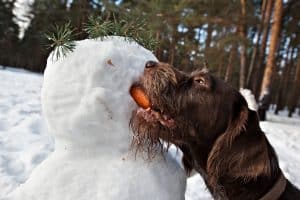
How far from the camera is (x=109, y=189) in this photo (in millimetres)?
1888

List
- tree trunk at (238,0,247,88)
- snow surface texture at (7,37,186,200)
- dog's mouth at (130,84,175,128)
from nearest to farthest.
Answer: snow surface texture at (7,37,186,200), dog's mouth at (130,84,175,128), tree trunk at (238,0,247,88)

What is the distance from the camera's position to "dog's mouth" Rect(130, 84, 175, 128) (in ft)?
6.64

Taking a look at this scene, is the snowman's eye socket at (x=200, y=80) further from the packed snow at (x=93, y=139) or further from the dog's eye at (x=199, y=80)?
the packed snow at (x=93, y=139)

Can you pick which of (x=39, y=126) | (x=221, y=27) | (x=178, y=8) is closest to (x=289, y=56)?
(x=221, y=27)

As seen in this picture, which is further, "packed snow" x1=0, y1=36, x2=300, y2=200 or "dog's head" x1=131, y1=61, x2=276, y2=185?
"dog's head" x1=131, y1=61, x2=276, y2=185

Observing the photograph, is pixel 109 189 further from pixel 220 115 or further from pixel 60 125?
pixel 220 115

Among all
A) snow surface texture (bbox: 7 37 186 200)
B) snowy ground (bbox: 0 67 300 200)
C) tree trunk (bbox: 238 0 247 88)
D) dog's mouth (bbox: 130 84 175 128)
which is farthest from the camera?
tree trunk (bbox: 238 0 247 88)

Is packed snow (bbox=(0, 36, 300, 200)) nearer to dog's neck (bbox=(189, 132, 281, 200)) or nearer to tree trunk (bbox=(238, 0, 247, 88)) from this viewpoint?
dog's neck (bbox=(189, 132, 281, 200))

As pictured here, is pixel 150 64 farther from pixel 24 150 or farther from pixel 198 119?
pixel 24 150

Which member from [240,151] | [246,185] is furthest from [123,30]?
[246,185]

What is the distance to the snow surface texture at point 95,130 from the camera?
1.92 m

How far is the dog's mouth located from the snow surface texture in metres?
0.05

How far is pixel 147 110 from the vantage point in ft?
6.93

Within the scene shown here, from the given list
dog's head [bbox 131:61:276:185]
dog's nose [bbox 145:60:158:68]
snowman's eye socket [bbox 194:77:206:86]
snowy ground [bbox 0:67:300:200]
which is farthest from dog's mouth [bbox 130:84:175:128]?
snowy ground [bbox 0:67:300:200]
